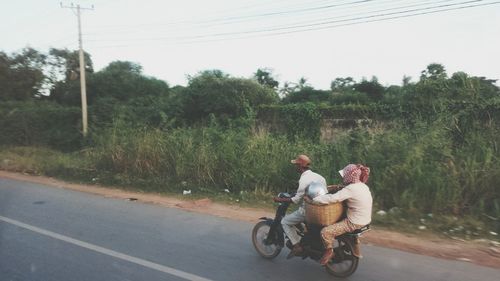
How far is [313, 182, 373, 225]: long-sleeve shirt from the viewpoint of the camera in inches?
222

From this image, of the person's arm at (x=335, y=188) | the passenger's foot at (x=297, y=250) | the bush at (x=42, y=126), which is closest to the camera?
the person's arm at (x=335, y=188)

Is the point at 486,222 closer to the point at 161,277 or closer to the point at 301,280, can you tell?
Result: the point at 301,280

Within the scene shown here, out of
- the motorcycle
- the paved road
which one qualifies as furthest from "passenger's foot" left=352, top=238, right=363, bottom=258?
the paved road

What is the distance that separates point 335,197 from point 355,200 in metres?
0.26

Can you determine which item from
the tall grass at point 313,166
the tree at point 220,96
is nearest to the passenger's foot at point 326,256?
the tall grass at point 313,166

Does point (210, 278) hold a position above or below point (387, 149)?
below

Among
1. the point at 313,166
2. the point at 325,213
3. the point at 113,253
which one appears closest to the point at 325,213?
the point at 325,213

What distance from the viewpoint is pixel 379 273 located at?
606cm

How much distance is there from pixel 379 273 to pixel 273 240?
4.59ft

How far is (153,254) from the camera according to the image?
685cm

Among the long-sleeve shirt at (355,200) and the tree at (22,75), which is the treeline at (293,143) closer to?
the long-sleeve shirt at (355,200)

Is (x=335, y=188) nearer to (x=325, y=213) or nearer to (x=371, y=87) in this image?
(x=325, y=213)

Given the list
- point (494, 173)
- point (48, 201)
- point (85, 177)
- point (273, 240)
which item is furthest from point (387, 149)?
point (85, 177)

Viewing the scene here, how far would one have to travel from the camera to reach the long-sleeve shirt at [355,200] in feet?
18.5
